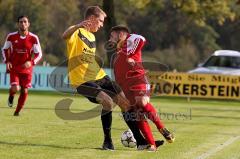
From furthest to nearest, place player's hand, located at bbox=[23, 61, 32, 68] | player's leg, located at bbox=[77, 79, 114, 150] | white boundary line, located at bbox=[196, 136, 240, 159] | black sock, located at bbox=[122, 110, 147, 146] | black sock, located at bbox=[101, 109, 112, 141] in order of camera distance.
A: 1. player's hand, located at bbox=[23, 61, 32, 68]
2. black sock, located at bbox=[122, 110, 147, 146]
3. black sock, located at bbox=[101, 109, 112, 141]
4. player's leg, located at bbox=[77, 79, 114, 150]
5. white boundary line, located at bbox=[196, 136, 240, 159]

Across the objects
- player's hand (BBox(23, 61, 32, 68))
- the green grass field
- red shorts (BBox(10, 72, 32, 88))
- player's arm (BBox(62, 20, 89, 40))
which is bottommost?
the green grass field

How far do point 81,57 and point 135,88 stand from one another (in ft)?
3.37

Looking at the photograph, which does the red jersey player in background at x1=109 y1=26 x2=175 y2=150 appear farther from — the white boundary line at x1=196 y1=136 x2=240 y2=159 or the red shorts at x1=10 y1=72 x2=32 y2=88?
the red shorts at x1=10 y1=72 x2=32 y2=88

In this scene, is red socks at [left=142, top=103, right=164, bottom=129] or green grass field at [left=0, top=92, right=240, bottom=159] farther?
red socks at [left=142, top=103, right=164, bottom=129]

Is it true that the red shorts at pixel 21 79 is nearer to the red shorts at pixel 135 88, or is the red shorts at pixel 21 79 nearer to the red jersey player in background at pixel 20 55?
the red jersey player in background at pixel 20 55

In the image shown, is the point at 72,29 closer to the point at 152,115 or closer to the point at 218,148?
the point at 152,115

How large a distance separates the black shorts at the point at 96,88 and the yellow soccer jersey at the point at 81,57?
76mm

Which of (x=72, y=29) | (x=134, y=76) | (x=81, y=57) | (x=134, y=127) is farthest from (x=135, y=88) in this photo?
(x=72, y=29)

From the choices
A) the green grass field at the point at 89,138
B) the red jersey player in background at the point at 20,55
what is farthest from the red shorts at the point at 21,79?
the green grass field at the point at 89,138

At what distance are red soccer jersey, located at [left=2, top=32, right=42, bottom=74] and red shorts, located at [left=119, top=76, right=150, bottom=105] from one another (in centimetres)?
553

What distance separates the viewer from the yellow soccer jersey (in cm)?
1096

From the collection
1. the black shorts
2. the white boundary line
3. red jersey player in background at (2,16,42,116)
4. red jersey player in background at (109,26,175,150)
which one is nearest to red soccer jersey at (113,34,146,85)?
red jersey player in background at (109,26,175,150)

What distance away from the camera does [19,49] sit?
16859mm

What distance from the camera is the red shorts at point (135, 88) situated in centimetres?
1145
